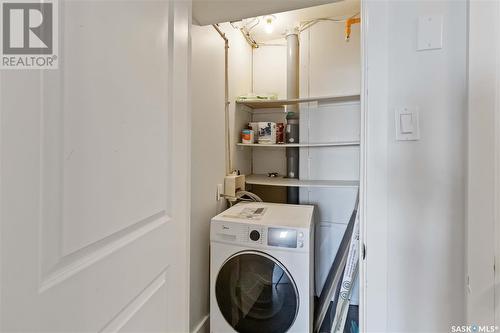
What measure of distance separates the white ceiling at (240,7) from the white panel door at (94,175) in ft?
1.64

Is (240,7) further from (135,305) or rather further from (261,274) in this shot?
Result: (261,274)

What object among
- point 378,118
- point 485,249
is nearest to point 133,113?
point 378,118

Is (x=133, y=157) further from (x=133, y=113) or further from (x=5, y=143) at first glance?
(x=5, y=143)

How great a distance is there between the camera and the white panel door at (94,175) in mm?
353

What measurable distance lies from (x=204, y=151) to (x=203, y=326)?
3.94ft

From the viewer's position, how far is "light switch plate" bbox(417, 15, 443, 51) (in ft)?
2.91

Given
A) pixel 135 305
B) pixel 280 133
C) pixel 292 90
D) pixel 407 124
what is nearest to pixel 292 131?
pixel 280 133

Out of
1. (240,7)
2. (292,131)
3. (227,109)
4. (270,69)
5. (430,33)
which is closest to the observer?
(430,33)

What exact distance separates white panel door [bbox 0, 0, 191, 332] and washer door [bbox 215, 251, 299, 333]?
0.74m

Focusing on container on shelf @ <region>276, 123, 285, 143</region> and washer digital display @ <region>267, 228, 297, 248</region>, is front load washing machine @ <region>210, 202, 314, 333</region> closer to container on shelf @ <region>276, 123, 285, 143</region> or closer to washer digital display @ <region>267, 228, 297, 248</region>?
washer digital display @ <region>267, 228, 297, 248</region>

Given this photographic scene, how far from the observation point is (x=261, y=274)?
150cm

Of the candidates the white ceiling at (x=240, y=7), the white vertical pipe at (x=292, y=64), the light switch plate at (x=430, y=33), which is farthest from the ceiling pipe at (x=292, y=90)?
the light switch plate at (x=430, y=33)

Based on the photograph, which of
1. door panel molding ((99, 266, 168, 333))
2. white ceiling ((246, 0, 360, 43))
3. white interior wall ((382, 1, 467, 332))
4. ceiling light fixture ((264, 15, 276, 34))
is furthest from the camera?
ceiling light fixture ((264, 15, 276, 34))

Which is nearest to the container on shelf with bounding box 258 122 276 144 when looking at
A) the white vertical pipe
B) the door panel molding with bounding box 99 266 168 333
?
the white vertical pipe
